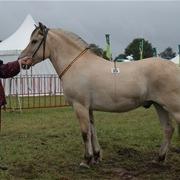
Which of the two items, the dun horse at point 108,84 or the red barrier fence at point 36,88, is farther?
the red barrier fence at point 36,88

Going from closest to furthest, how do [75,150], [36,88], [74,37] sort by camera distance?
[74,37] < [75,150] < [36,88]

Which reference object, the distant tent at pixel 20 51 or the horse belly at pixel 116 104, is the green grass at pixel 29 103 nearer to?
the distant tent at pixel 20 51

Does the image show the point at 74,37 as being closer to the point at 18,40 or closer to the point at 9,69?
the point at 9,69

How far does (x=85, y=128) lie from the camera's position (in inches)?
294

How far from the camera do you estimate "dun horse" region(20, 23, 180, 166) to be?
7.30m

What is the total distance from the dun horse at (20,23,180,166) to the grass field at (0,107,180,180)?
0.59 meters

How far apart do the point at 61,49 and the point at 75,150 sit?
2216mm

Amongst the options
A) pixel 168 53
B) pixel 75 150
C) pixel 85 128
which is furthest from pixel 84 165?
pixel 168 53

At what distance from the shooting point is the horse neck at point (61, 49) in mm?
7770

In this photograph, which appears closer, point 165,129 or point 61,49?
point 61,49

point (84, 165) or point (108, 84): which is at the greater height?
point (108, 84)

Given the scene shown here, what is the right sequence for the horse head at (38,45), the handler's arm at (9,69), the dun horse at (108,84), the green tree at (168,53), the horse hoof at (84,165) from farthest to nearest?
the green tree at (168,53) < the horse head at (38,45) < the horse hoof at (84,165) < the dun horse at (108,84) < the handler's arm at (9,69)

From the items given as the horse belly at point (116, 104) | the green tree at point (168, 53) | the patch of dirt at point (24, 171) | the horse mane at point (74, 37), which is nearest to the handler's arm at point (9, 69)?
the horse mane at point (74, 37)

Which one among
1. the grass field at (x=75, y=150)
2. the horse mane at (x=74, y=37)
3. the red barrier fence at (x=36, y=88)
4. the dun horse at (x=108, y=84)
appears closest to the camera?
the grass field at (x=75, y=150)
